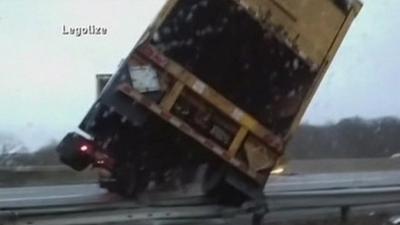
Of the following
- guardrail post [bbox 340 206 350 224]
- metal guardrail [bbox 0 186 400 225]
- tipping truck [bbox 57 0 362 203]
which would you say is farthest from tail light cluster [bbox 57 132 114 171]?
guardrail post [bbox 340 206 350 224]

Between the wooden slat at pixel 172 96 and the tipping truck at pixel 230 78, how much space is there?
0.04 feet

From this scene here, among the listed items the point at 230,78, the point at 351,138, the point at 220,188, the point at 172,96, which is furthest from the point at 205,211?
the point at 351,138

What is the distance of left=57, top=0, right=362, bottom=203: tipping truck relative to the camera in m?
13.2

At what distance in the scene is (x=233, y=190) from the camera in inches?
539

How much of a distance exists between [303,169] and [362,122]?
12579 mm

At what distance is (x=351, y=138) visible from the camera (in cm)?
2569

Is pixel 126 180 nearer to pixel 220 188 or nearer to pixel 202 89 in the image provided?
pixel 220 188

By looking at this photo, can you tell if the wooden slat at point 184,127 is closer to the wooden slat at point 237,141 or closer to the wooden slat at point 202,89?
the wooden slat at point 237,141

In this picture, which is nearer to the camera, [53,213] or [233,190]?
[53,213]

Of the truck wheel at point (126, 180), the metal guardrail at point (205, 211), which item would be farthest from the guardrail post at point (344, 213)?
the truck wheel at point (126, 180)

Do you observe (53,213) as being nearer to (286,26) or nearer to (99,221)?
(99,221)

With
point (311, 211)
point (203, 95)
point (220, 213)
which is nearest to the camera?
point (220, 213)

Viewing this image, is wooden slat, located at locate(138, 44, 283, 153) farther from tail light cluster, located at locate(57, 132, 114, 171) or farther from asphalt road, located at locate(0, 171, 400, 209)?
tail light cluster, located at locate(57, 132, 114, 171)

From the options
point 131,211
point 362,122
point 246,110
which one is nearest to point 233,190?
point 246,110
